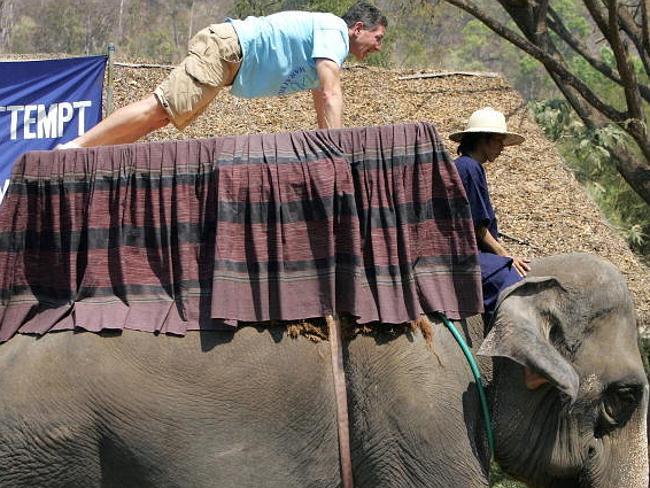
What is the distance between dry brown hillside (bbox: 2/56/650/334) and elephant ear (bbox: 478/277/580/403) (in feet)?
24.0

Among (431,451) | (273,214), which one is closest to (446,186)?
(273,214)

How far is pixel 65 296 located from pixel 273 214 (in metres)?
0.79

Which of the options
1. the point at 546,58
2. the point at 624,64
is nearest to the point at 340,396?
the point at 624,64

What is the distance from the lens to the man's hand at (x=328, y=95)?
201 inches

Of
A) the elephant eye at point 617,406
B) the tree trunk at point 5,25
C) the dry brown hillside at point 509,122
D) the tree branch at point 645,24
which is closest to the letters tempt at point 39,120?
the dry brown hillside at point 509,122

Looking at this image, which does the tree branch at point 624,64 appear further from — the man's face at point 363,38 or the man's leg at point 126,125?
the man's leg at point 126,125

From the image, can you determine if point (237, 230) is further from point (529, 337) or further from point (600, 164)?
point (600, 164)

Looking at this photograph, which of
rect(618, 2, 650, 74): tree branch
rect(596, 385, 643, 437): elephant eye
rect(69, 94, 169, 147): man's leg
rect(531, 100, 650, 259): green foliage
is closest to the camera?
rect(596, 385, 643, 437): elephant eye

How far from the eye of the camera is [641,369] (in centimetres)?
425

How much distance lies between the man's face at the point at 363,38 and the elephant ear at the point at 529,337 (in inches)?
74.8

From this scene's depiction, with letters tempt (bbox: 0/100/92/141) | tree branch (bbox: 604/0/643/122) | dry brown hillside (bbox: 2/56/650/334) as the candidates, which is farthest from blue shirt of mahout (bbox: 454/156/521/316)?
dry brown hillside (bbox: 2/56/650/334)

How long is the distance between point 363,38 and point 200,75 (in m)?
0.97

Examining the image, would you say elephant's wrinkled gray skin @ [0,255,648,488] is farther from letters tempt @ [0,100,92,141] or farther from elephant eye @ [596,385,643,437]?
letters tempt @ [0,100,92,141]

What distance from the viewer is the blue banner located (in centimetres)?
904
